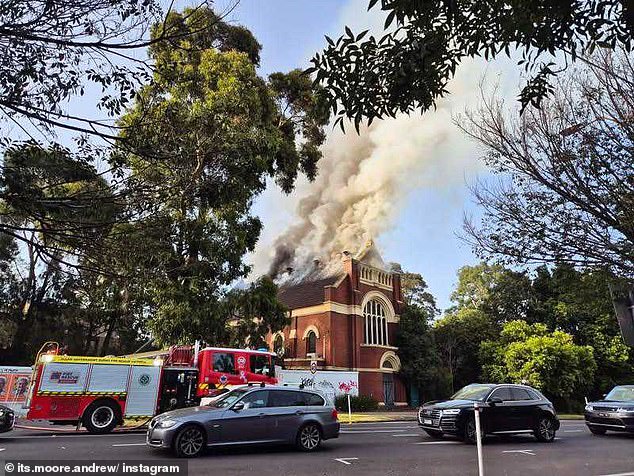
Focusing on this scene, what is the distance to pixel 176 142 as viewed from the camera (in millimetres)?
7125

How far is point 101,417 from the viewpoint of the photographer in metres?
14.2

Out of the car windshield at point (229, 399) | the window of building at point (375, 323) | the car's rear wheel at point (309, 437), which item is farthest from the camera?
the window of building at point (375, 323)

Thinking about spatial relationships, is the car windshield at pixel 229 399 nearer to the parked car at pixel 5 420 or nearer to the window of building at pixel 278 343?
the parked car at pixel 5 420

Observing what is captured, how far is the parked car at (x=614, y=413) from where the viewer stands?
1402 centimetres

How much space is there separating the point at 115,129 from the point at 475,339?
121 feet

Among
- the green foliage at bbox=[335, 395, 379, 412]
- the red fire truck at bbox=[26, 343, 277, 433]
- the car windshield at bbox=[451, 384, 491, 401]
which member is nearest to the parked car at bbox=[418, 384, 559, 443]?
the car windshield at bbox=[451, 384, 491, 401]

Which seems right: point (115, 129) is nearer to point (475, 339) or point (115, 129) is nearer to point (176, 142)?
point (176, 142)

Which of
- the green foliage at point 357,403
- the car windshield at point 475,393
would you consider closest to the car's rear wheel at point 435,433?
the car windshield at point 475,393

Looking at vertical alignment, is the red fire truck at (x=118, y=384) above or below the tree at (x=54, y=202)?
below

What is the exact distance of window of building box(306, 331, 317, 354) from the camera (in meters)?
33.1

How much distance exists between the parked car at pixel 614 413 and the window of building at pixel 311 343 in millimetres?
19837

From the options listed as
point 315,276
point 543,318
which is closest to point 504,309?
point 543,318

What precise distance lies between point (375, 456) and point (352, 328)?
22897 millimetres

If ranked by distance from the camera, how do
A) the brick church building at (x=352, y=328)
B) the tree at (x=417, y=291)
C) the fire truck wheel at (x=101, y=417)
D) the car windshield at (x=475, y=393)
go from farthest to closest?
the tree at (x=417, y=291) < the brick church building at (x=352, y=328) < the fire truck wheel at (x=101, y=417) < the car windshield at (x=475, y=393)
